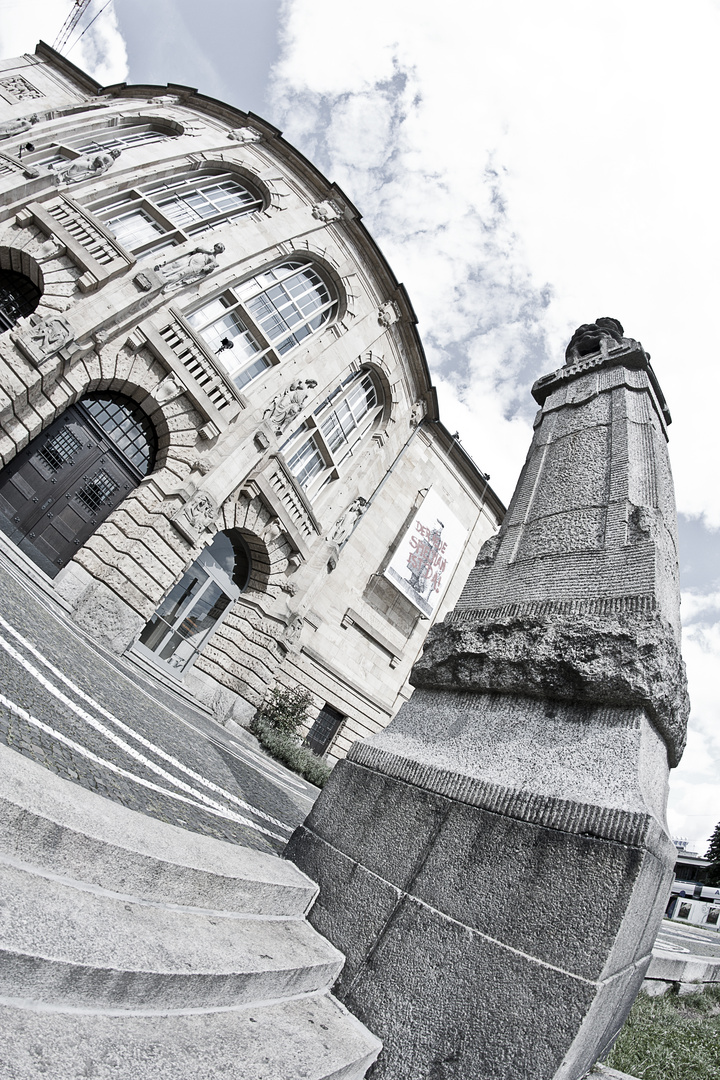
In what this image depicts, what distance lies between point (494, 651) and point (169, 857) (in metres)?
2.07

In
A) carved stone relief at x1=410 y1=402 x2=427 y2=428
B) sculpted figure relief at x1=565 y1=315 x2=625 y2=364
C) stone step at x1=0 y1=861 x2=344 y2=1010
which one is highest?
carved stone relief at x1=410 y1=402 x2=427 y2=428

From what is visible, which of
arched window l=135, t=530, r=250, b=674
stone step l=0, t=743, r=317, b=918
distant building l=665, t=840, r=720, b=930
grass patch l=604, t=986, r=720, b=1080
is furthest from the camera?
distant building l=665, t=840, r=720, b=930

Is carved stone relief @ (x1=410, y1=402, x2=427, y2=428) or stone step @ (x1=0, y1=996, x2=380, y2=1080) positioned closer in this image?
stone step @ (x1=0, y1=996, x2=380, y2=1080)

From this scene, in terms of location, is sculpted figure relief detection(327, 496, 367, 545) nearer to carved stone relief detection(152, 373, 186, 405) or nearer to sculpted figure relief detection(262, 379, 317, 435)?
sculpted figure relief detection(262, 379, 317, 435)

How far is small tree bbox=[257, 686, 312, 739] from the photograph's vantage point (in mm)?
13508

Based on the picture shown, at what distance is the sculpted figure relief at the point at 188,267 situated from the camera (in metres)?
12.1

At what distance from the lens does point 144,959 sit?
164 cm

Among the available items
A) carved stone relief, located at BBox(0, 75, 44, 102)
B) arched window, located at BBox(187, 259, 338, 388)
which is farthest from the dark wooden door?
carved stone relief, located at BBox(0, 75, 44, 102)

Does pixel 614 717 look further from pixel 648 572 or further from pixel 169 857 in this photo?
pixel 169 857

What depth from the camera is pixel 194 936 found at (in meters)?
1.95

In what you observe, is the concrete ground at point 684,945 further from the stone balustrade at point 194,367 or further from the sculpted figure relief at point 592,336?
the stone balustrade at point 194,367

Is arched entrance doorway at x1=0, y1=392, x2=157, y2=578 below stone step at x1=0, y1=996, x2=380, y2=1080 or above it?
above

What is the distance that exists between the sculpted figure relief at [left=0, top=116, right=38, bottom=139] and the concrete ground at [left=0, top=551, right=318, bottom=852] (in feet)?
40.1

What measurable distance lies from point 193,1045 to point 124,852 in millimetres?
677
